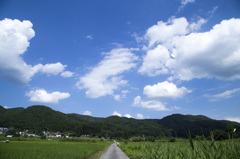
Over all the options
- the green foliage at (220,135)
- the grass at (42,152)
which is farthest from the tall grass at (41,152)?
the green foliage at (220,135)

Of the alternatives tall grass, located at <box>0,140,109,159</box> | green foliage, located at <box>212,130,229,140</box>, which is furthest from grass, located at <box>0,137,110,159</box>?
green foliage, located at <box>212,130,229,140</box>

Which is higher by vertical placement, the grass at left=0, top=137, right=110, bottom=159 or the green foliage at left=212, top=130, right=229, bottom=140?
the green foliage at left=212, top=130, right=229, bottom=140

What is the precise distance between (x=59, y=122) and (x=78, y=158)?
18743cm

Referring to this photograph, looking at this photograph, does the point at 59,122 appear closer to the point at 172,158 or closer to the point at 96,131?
the point at 96,131

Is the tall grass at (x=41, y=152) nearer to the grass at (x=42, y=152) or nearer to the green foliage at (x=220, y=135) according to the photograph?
the grass at (x=42, y=152)

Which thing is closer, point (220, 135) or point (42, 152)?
point (220, 135)

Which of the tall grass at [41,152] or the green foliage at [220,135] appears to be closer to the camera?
the green foliage at [220,135]

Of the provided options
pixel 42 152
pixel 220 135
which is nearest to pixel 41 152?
pixel 42 152

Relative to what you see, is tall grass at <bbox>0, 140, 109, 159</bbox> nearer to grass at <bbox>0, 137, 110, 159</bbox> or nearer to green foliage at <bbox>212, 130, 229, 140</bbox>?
grass at <bbox>0, 137, 110, 159</bbox>

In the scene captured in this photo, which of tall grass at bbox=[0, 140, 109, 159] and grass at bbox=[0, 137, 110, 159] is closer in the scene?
tall grass at bbox=[0, 140, 109, 159]

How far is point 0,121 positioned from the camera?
17200 cm

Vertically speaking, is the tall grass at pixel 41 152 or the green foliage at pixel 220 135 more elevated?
the green foliage at pixel 220 135

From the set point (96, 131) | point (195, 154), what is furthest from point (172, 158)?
point (96, 131)

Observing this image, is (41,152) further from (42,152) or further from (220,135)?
(220,135)
